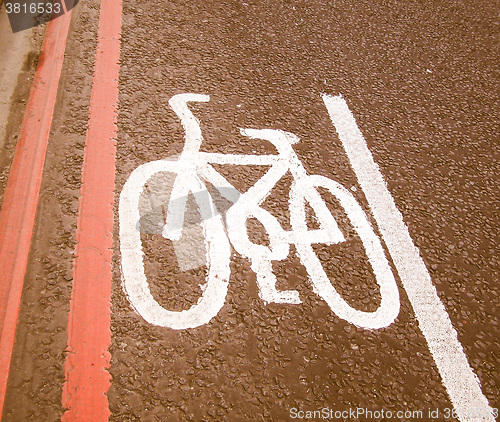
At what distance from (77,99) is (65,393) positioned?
2.05 meters

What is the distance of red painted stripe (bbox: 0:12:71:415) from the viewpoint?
2.04m

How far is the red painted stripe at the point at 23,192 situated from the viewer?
204cm

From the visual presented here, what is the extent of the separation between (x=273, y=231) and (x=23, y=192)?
4.98ft

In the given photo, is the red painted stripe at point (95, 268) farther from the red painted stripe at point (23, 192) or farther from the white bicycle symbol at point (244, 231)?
the red painted stripe at point (23, 192)

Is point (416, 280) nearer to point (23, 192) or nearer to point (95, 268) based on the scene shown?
point (95, 268)

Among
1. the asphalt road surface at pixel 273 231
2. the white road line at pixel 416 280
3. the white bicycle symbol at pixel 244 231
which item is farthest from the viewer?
the white bicycle symbol at pixel 244 231

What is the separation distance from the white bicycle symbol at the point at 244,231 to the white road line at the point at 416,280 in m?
0.12

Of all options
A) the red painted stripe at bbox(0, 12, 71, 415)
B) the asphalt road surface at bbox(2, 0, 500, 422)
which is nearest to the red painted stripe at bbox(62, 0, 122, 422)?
the asphalt road surface at bbox(2, 0, 500, 422)

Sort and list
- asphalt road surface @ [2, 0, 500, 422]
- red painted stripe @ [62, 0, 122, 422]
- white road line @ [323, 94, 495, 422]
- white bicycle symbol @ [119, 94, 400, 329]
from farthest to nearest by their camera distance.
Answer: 1. white bicycle symbol @ [119, 94, 400, 329]
2. white road line @ [323, 94, 495, 422]
3. asphalt road surface @ [2, 0, 500, 422]
4. red painted stripe @ [62, 0, 122, 422]

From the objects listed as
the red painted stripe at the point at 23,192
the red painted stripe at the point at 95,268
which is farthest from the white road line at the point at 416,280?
the red painted stripe at the point at 23,192

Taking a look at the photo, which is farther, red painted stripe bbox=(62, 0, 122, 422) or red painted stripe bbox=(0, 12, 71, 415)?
red painted stripe bbox=(0, 12, 71, 415)

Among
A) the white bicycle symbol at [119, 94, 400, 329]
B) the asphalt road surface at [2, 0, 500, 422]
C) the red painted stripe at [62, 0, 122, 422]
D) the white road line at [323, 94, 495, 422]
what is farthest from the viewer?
the white bicycle symbol at [119, 94, 400, 329]

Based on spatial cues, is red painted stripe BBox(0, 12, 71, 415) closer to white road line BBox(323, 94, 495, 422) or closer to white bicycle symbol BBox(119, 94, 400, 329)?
white bicycle symbol BBox(119, 94, 400, 329)

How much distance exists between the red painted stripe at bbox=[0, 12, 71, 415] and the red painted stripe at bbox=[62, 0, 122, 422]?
0.87 feet
